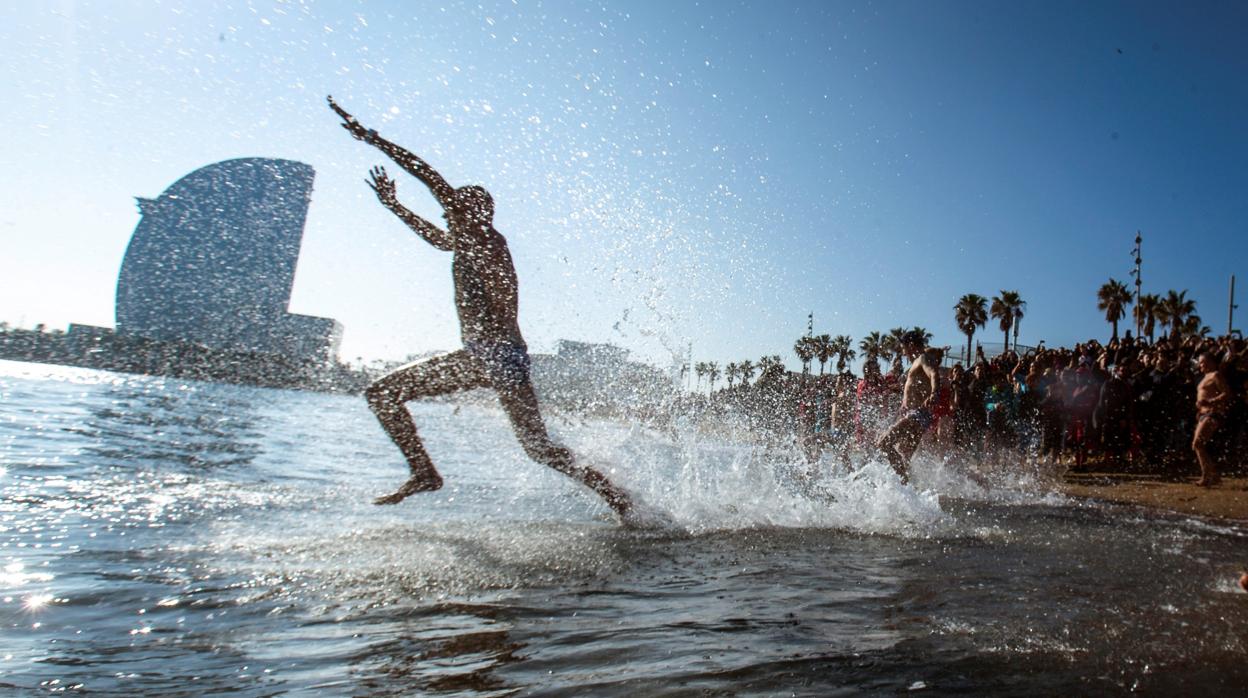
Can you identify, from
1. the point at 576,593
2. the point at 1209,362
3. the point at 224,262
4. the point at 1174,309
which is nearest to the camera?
the point at 576,593

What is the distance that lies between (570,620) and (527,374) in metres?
2.53

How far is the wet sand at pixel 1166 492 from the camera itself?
7.92 metres

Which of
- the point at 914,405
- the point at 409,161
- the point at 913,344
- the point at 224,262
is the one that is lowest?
the point at 914,405

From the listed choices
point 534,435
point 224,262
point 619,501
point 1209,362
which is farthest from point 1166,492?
point 224,262

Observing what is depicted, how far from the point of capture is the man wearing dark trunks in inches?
335

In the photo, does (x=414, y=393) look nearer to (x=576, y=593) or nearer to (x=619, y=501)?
(x=619, y=501)

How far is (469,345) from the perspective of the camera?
4785 millimetres

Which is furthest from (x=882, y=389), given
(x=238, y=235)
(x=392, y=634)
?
(x=238, y=235)

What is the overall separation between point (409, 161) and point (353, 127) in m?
0.42

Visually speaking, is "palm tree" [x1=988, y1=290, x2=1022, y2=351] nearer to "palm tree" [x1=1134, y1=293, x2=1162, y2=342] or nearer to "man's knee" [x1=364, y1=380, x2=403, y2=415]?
"palm tree" [x1=1134, y1=293, x2=1162, y2=342]

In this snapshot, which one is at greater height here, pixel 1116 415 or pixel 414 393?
pixel 1116 415

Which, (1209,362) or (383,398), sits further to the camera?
(1209,362)

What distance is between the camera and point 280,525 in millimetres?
4082

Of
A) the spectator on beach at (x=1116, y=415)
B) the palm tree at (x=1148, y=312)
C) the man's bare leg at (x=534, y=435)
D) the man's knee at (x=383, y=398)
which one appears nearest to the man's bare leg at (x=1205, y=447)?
the spectator on beach at (x=1116, y=415)
